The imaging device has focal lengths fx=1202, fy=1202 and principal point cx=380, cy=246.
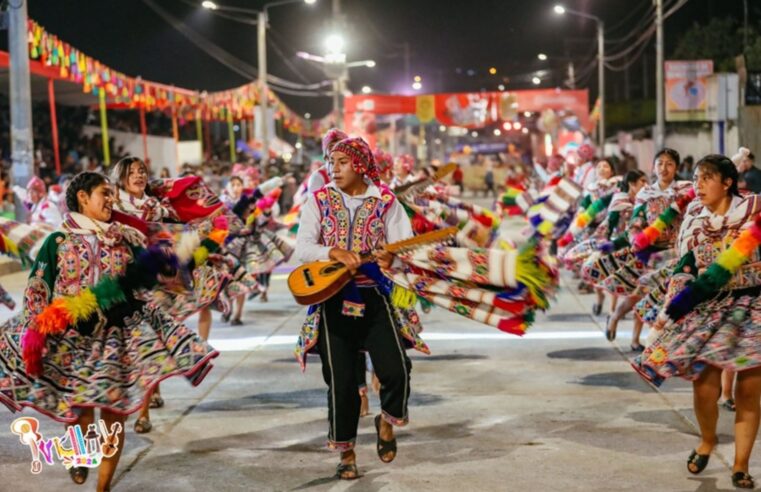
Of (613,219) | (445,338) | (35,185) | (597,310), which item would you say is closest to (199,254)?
(613,219)

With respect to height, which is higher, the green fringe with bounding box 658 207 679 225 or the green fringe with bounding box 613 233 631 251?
the green fringe with bounding box 658 207 679 225

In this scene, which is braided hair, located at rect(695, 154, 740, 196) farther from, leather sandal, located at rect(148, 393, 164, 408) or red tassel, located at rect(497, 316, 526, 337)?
leather sandal, located at rect(148, 393, 164, 408)

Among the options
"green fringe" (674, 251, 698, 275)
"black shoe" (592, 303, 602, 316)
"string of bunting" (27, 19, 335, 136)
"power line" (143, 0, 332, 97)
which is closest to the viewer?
"green fringe" (674, 251, 698, 275)

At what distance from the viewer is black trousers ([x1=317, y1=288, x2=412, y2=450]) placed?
20.6 feet

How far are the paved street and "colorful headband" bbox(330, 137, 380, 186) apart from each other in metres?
1.61

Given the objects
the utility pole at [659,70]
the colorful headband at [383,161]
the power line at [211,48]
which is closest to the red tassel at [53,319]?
the colorful headband at [383,161]

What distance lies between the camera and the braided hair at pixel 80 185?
20.1ft

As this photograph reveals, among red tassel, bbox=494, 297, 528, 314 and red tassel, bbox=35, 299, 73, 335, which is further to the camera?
red tassel, bbox=494, 297, 528, 314

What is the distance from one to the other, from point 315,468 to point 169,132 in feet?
118

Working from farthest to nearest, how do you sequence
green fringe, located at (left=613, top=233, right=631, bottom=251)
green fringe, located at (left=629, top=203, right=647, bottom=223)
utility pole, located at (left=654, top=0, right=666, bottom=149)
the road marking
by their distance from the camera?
utility pole, located at (left=654, top=0, right=666, bottom=149) < the road marking < green fringe, located at (left=613, top=233, right=631, bottom=251) < green fringe, located at (left=629, top=203, right=647, bottom=223)

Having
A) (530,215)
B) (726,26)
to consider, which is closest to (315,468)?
(530,215)

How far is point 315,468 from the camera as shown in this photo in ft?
21.6

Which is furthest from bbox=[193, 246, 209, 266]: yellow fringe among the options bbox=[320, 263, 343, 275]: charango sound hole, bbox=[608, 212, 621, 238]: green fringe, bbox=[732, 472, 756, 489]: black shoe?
bbox=[608, 212, 621, 238]: green fringe

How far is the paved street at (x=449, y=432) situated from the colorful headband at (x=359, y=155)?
5.29 feet
